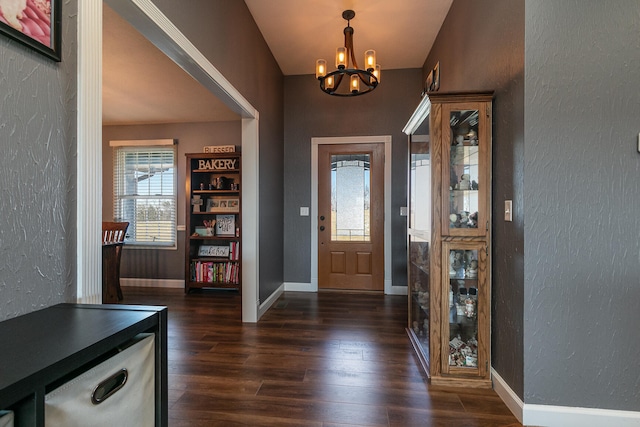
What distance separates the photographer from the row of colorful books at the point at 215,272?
456 cm

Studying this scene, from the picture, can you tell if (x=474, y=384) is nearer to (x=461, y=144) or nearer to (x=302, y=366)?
(x=302, y=366)

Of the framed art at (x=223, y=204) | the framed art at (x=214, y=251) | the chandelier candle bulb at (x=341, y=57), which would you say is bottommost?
the framed art at (x=214, y=251)

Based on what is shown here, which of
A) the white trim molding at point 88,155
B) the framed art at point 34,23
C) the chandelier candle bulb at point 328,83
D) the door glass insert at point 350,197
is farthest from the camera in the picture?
the door glass insert at point 350,197

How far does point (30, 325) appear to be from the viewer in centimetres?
84

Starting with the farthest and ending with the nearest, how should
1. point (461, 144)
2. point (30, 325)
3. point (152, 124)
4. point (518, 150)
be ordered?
point (152, 124)
point (461, 144)
point (518, 150)
point (30, 325)

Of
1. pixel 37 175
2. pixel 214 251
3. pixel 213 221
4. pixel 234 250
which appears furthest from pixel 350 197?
pixel 37 175

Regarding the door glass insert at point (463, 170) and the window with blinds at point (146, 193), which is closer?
the door glass insert at point (463, 170)

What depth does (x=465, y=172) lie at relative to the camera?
2184mm

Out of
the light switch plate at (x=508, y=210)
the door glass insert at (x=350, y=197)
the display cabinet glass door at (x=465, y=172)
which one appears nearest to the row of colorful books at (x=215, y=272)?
the door glass insert at (x=350, y=197)

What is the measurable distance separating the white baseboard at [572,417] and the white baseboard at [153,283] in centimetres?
471

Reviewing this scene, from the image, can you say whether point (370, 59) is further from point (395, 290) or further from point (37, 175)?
point (395, 290)

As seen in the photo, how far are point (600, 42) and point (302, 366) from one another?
2.74 m

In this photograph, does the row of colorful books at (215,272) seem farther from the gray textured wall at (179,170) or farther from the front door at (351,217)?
the front door at (351,217)

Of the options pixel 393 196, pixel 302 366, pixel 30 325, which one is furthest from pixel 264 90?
pixel 30 325
